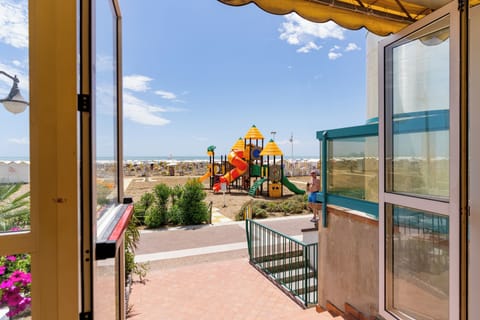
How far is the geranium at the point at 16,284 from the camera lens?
0.70 metres

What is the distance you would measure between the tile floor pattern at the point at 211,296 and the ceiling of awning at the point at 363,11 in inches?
115

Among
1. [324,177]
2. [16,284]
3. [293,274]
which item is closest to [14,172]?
[16,284]

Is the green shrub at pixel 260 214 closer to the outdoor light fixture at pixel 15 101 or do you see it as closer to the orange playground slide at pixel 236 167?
the orange playground slide at pixel 236 167

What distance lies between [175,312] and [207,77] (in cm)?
2040

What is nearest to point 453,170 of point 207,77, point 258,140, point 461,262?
point 461,262

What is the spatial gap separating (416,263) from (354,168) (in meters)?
1.06

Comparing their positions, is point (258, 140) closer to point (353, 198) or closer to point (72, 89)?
point (353, 198)

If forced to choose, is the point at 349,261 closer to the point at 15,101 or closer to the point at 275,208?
the point at 15,101

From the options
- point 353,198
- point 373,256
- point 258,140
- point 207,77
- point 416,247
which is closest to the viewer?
point 416,247

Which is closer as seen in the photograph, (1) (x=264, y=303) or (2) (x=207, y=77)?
(1) (x=264, y=303)

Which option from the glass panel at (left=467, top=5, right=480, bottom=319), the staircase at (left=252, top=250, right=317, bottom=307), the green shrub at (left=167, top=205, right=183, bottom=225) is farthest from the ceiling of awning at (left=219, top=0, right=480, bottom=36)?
the green shrub at (left=167, top=205, right=183, bottom=225)

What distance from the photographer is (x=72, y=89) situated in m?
0.71

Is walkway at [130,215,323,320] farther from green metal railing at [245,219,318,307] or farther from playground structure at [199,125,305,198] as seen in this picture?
playground structure at [199,125,305,198]

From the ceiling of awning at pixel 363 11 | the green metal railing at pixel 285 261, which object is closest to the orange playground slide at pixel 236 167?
the green metal railing at pixel 285 261
